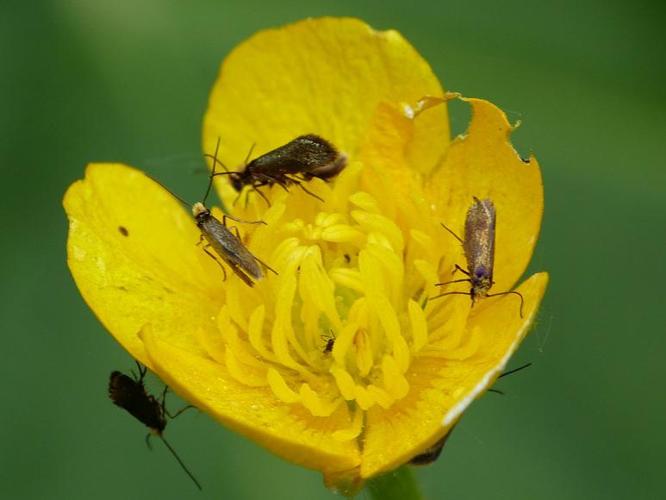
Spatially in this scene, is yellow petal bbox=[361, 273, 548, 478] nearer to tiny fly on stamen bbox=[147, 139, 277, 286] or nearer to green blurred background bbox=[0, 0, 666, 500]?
tiny fly on stamen bbox=[147, 139, 277, 286]

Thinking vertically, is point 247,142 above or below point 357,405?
above

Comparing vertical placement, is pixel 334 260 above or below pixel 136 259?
below

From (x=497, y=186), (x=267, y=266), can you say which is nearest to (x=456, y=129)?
(x=497, y=186)

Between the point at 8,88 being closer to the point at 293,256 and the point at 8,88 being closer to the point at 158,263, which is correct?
the point at 158,263

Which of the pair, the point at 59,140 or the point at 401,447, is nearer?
the point at 401,447

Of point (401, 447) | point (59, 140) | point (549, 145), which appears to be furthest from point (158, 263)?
point (549, 145)

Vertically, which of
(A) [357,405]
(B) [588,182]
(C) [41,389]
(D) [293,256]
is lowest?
(B) [588,182]

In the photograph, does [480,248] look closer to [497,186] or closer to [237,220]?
[497,186]
